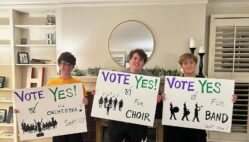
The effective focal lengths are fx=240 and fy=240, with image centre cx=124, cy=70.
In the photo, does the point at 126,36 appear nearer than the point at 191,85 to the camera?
No

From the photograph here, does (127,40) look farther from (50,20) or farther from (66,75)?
(66,75)

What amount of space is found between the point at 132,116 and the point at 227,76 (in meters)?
2.15

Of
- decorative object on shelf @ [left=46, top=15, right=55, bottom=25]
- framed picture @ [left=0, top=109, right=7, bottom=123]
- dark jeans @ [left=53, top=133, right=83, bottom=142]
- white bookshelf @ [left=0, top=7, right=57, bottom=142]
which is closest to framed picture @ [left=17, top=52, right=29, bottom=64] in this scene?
white bookshelf @ [left=0, top=7, right=57, bottom=142]

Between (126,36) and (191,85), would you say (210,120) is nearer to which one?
(191,85)

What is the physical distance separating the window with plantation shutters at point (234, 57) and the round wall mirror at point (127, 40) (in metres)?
0.98

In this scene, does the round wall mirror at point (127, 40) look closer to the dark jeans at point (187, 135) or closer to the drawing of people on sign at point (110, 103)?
the drawing of people on sign at point (110, 103)

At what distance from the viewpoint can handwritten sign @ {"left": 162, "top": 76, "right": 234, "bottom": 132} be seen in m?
2.04

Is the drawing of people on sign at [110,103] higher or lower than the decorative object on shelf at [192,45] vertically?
lower

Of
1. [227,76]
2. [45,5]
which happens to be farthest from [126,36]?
[227,76]

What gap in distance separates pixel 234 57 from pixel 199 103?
1.89 m

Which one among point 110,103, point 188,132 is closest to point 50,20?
point 110,103

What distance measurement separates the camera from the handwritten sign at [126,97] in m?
2.12

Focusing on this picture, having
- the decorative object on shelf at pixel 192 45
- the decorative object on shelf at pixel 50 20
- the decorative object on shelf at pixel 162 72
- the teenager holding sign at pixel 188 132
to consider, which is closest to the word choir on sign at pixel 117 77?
the teenager holding sign at pixel 188 132

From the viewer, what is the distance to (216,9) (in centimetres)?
373
